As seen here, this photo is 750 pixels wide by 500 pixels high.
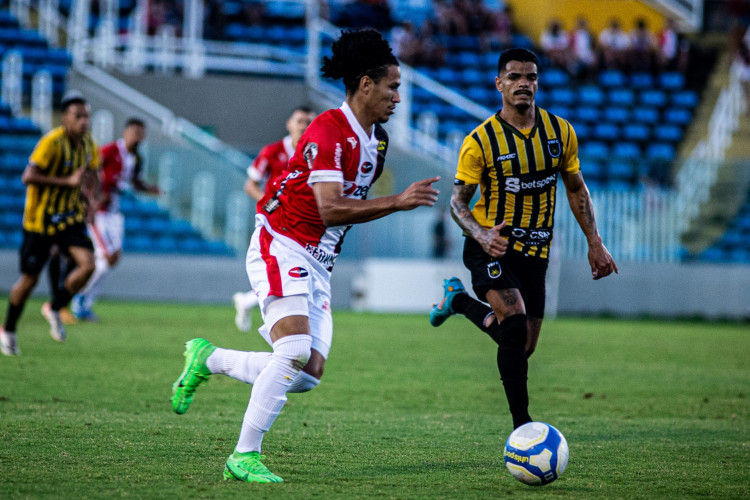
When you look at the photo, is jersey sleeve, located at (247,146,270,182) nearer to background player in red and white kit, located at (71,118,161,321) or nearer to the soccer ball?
background player in red and white kit, located at (71,118,161,321)

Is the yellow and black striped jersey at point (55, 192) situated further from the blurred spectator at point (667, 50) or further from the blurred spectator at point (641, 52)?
the blurred spectator at point (667, 50)

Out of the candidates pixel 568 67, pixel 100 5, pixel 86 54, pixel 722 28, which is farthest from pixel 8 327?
pixel 722 28

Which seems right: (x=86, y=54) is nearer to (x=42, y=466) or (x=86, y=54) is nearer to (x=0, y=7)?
(x=0, y=7)

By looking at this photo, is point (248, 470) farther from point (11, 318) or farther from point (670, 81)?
point (670, 81)

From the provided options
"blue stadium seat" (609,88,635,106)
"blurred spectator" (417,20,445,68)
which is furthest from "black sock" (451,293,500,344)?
"blue stadium seat" (609,88,635,106)

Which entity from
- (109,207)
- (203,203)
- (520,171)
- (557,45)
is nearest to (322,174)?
(520,171)

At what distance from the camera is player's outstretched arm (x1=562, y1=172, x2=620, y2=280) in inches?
243

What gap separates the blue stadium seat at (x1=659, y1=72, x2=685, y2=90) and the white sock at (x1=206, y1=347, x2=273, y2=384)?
22.9 metres

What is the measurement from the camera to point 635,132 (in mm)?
25000

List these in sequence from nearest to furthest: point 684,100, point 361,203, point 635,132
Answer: point 361,203 < point 635,132 < point 684,100

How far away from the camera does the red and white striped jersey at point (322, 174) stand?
494cm

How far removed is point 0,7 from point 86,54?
3.61m

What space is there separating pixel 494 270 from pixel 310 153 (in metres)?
1.61

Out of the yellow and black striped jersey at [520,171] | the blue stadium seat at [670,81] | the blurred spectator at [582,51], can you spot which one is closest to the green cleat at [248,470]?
the yellow and black striped jersey at [520,171]
